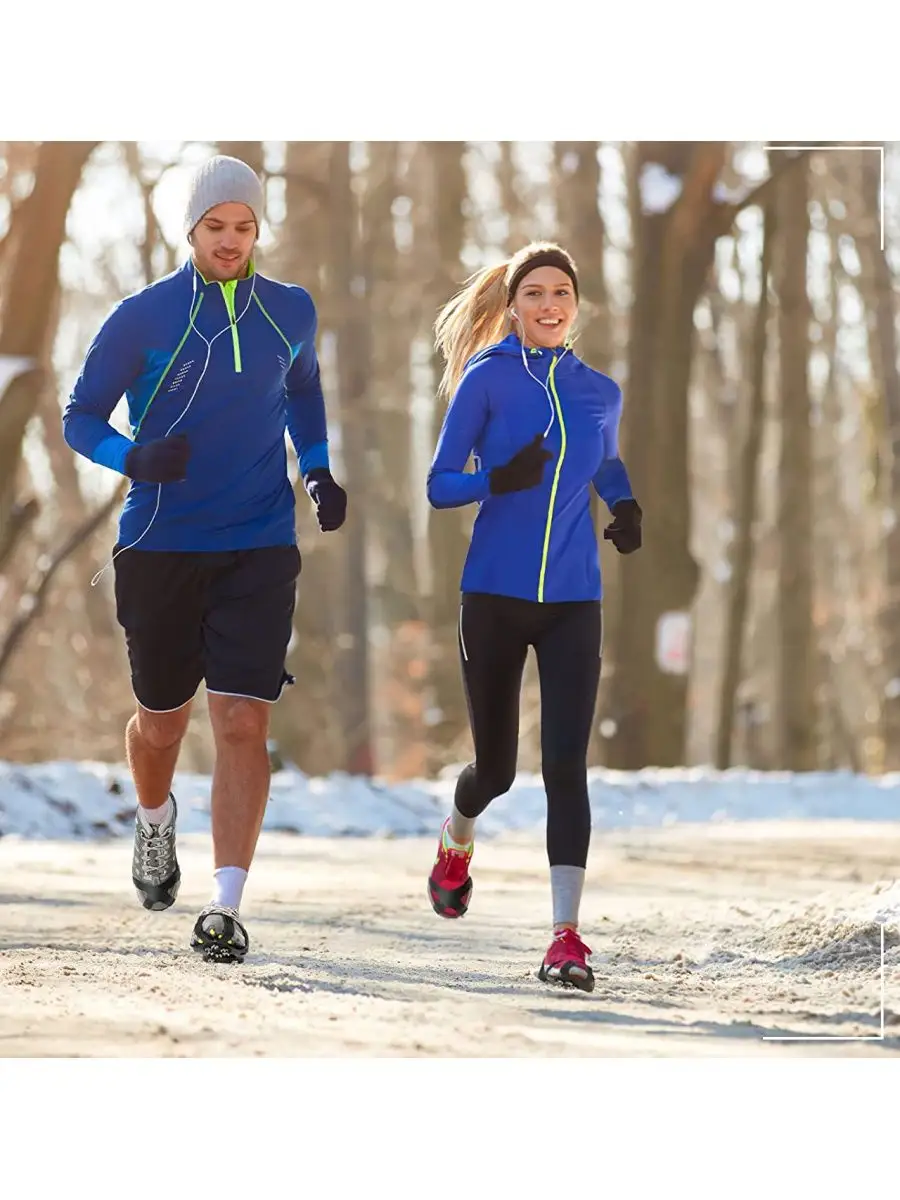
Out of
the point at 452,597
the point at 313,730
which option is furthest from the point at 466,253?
the point at 313,730

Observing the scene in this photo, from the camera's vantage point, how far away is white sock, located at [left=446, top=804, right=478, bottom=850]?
587 centimetres

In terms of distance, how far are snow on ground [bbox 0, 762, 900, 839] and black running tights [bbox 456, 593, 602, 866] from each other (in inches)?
202

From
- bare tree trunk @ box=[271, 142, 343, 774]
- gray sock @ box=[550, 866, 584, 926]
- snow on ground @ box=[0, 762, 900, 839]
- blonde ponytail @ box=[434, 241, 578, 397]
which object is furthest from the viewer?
bare tree trunk @ box=[271, 142, 343, 774]

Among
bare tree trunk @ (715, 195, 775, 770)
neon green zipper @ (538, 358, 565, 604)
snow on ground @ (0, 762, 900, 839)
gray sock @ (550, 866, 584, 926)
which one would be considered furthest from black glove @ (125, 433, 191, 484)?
bare tree trunk @ (715, 195, 775, 770)

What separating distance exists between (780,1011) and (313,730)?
12701 mm

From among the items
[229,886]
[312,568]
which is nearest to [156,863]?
[229,886]

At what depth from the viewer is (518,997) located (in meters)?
5.32

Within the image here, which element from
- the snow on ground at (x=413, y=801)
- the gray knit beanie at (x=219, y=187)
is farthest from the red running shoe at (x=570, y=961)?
the snow on ground at (x=413, y=801)

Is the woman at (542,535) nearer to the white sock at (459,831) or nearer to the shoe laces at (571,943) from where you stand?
the shoe laces at (571,943)

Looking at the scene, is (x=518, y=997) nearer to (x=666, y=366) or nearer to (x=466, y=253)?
(x=666, y=366)

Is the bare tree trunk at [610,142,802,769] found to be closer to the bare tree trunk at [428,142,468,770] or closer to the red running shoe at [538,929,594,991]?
the bare tree trunk at [428,142,468,770]

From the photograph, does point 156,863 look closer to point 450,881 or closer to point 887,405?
point 450,881

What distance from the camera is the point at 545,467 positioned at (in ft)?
17.9

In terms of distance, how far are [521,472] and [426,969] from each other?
5.25 ft
